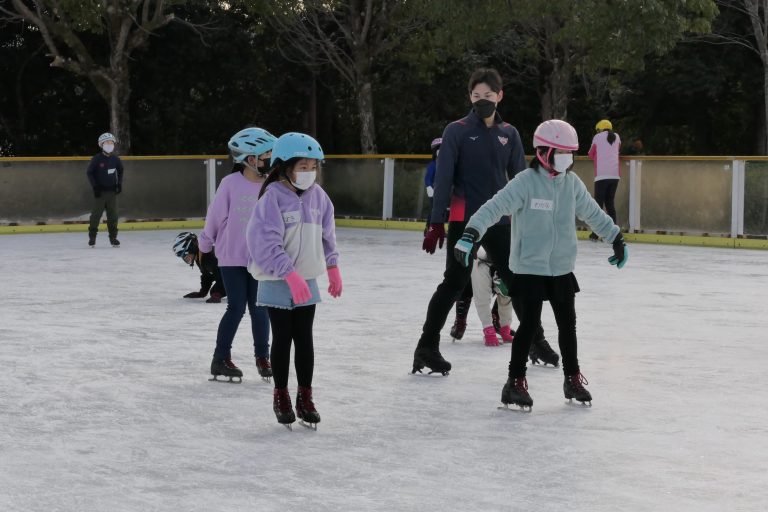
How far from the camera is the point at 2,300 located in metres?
12.2

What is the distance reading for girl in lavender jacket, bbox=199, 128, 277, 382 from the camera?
7.77 meters

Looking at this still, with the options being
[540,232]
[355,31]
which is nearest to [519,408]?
[540,232]

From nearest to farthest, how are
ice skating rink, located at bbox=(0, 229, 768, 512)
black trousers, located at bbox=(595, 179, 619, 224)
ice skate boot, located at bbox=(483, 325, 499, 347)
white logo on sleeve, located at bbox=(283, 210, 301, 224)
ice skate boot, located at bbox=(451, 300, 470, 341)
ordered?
ice skating rink, located at bbox=(0, 229, 768, 512) → white logo on sleeve, located at bbox=(283, 210, 301, 224) → ice skate boot, located at bbox=(483, 325, 499, 347) → ice skate boot, located at bbox=(451, 300, 470, 341) → black trousers, located at bbox=(595, 179, 619, 224)

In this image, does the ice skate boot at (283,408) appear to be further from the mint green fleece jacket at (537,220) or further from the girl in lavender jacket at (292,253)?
the mint green fleece jacket at (537,220)

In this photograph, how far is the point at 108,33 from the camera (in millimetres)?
30203

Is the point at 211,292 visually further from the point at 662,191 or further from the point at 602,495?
the point at 662,191

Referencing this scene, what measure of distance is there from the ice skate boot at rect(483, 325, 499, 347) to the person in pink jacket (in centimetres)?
1055

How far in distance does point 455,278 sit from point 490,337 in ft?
4.58

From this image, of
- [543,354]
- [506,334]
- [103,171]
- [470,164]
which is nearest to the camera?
[470,164]

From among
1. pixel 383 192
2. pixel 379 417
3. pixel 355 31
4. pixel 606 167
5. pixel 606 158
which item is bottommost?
→ pixel 379 417

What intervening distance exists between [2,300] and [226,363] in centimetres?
496

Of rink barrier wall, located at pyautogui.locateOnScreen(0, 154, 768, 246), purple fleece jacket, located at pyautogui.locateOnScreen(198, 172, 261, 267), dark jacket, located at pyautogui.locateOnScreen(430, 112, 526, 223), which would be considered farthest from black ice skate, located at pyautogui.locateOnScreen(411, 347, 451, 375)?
rink barrier wall, located at pyautogui.locateOnScreen(0, 154, 768, 246)

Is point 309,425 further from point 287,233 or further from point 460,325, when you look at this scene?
point 460,325

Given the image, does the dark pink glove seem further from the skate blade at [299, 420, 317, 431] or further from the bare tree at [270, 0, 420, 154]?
the bare tree at [270, 0, 420, 154]
